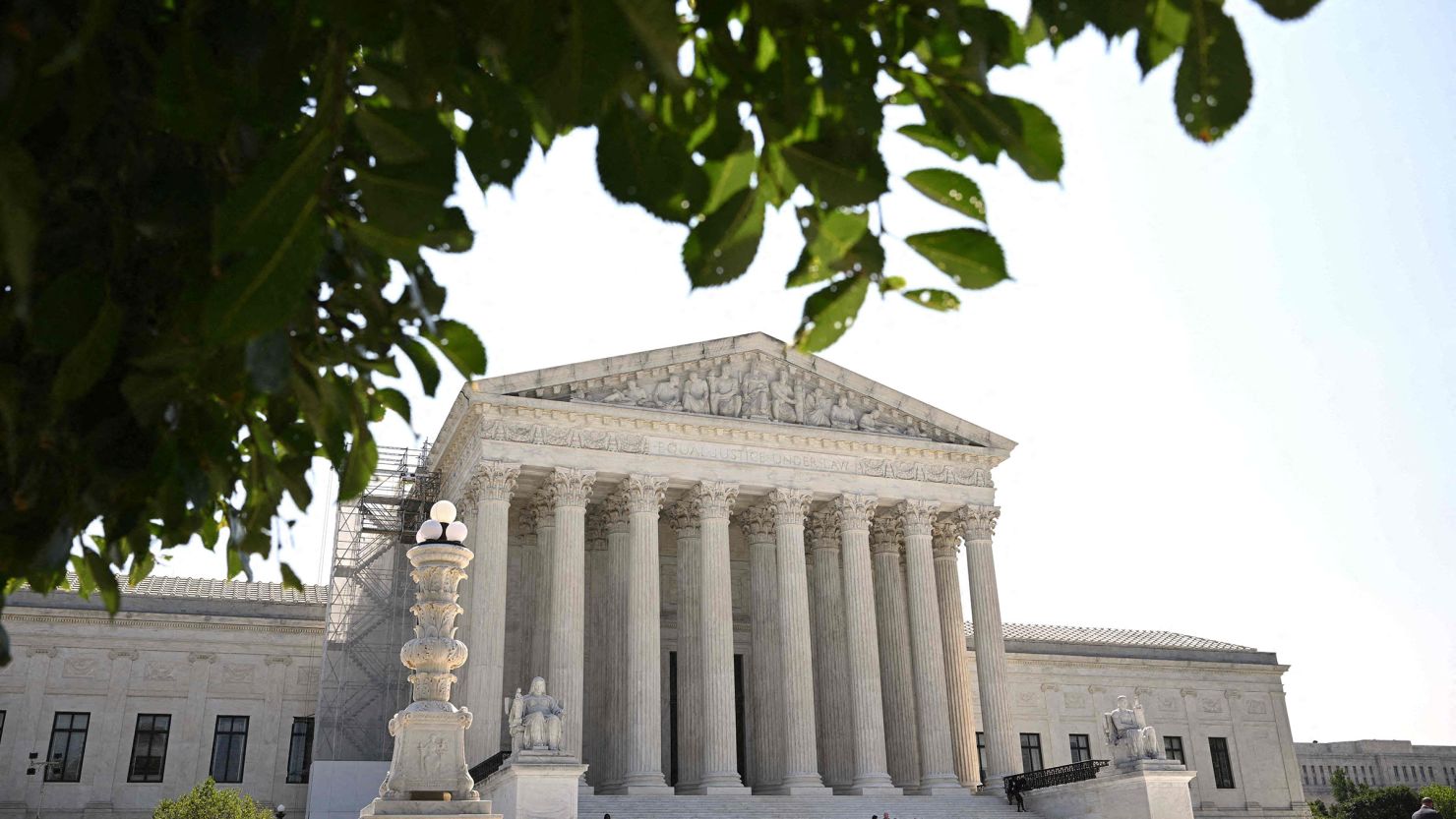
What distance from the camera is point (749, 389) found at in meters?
34.9

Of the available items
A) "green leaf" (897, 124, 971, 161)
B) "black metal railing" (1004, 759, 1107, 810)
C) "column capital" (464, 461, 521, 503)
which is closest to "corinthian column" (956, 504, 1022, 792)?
"black metal railing" (1004, 759, 1107, 810)

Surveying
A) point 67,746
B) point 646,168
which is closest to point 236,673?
point 67,746

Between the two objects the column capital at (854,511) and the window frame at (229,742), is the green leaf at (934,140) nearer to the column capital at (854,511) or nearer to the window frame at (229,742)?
the column capital at (854,511)

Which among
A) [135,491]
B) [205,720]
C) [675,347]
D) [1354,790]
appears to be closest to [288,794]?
[205,720]

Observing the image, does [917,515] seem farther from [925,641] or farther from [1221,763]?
[1221,763]

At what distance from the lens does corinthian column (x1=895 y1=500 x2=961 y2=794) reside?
33938mm

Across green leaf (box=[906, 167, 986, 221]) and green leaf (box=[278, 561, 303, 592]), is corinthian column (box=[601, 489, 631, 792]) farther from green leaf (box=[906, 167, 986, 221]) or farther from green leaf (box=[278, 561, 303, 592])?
green leaf (box=[906, 167, 986, 221])

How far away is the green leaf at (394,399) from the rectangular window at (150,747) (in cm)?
3884

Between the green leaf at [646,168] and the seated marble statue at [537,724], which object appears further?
the seated marble statue at [537,724]

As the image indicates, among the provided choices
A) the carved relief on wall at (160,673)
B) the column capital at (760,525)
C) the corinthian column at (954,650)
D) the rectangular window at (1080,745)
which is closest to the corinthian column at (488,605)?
the column capital at (760,525)

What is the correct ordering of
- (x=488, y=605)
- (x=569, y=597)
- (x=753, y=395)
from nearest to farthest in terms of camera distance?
(x=488, y=605) → (x=569, y=597) → (x=753, y=395)

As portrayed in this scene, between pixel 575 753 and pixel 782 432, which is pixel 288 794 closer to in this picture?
pixel 575 753

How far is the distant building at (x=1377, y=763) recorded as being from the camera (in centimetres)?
7150

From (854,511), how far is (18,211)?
3355 cm
